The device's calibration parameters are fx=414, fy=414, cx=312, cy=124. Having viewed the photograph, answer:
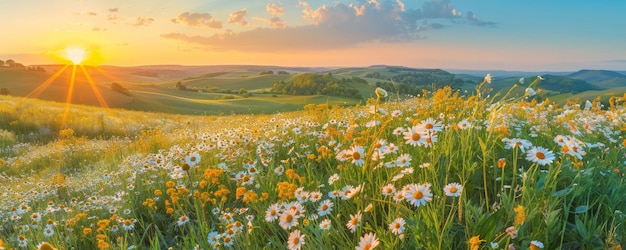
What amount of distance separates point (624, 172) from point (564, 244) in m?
1.56

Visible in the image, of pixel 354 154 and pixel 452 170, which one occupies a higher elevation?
pixel 354 154

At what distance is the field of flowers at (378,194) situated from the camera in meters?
2.68

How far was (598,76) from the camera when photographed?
168 m

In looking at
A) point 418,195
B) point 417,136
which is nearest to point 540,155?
point 417,136

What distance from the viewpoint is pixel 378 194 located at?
329cm

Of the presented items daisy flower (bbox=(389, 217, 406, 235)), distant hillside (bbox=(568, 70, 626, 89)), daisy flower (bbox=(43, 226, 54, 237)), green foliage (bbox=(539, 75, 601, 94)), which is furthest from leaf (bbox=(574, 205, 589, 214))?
distant hillside (bbox=(568, 70, 626, 89))

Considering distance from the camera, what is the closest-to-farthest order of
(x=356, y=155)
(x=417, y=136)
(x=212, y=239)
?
(x=417, y=136)
(x=356, y=155)
(x=212, y=239)

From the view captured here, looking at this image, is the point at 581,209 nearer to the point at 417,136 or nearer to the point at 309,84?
the point at 417,136

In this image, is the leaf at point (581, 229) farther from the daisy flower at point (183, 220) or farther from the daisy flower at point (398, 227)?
the daisy flower at point (183, 220)

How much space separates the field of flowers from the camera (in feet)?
8.79

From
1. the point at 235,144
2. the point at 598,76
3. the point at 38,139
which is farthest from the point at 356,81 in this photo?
the point at 598,76

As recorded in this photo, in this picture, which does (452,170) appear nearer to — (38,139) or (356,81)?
(38,139)

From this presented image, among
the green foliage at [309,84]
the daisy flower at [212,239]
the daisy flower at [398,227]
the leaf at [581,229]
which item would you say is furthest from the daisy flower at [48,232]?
the green foliage at [309,84]

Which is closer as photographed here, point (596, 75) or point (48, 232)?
point (48, 232)
